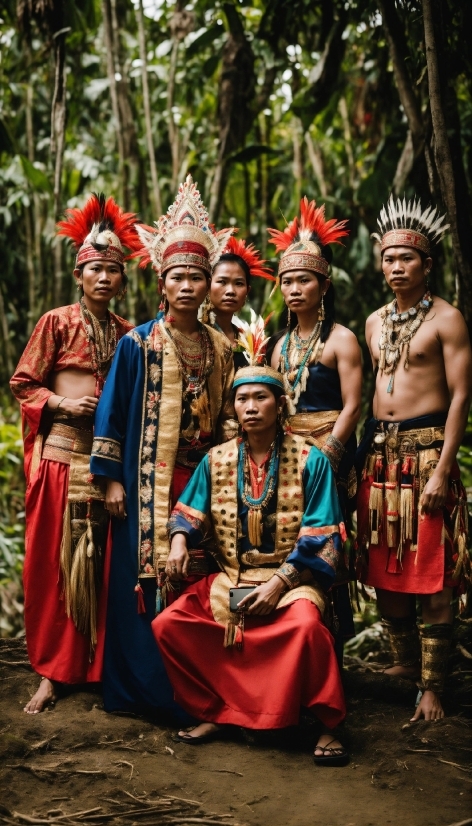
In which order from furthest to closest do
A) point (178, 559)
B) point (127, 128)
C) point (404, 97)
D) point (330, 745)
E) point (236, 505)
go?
point (127, 128) → point (404, 97) → point (236, 505) → point (178, 559) → point (330, 745)

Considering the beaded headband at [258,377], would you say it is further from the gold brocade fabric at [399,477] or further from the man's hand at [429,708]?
the man's hand at [429,708]

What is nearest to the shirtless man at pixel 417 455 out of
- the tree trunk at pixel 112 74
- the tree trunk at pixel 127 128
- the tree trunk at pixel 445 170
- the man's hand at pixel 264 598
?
the tree trunk at pixel 445 170

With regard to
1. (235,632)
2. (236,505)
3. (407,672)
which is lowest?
(407,672)

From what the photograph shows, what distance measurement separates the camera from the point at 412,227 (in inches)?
155

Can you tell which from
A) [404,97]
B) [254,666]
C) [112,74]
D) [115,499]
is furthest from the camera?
[112,74]

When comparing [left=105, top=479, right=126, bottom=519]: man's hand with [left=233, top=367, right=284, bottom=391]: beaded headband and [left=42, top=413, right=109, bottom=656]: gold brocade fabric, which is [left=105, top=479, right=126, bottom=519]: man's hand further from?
[left=233, top=367, right=284, bottom=391]: beaded headband

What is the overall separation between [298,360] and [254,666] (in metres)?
1.40

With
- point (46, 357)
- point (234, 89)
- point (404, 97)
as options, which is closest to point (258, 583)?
point (46, 357)

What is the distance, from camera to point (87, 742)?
11.2 ft

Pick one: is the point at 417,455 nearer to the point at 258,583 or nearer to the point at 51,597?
the point at 258,583

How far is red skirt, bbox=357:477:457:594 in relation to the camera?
3.75 metres

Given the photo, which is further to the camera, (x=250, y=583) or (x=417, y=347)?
(x=417, y=347)

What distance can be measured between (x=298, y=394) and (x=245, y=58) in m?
3.05

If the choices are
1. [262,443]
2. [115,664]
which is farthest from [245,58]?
[115,664]
